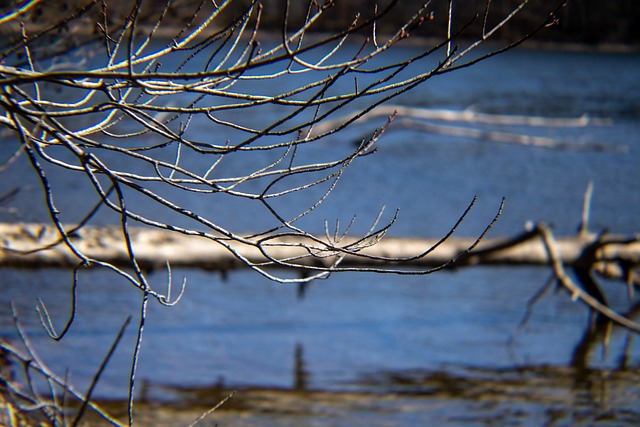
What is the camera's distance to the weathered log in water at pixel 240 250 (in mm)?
6637

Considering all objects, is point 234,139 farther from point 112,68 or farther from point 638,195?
point 112,68

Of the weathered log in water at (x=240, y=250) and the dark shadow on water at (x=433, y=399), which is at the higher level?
the weathered log in water at (x=240, y=250)

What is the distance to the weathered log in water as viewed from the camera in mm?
6637

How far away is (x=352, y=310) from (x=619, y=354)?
250cm

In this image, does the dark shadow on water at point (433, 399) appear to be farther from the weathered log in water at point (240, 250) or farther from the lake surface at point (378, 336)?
the weathered log in water at point (240, 250)

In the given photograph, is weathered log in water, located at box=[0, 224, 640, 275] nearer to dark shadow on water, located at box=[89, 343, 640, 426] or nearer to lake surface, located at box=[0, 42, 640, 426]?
lake surface, located at box=[0, 42, 640, 426]

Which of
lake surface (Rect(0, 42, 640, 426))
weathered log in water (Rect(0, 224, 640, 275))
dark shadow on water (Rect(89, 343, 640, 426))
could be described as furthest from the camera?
lake surface (Rect(0, 42, 640, 426))

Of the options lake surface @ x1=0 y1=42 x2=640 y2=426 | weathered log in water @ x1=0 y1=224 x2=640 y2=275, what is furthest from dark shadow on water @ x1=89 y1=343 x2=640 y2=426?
weathered log in water @ x1=0 y1=224 x2=640 y2=275

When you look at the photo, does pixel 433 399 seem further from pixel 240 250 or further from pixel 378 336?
pixel 240 250

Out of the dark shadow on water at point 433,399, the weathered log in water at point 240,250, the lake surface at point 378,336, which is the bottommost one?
the dark shadow on water at point 433,399

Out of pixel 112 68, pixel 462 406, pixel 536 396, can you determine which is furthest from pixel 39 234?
pixel 112 68

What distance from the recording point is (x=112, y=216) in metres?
12.4

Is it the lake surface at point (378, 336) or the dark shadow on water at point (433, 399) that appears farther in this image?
the lake surface at point (378, 336)

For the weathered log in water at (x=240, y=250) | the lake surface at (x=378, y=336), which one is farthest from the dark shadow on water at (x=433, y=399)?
the weathered log in water at (x=240, y=250)
